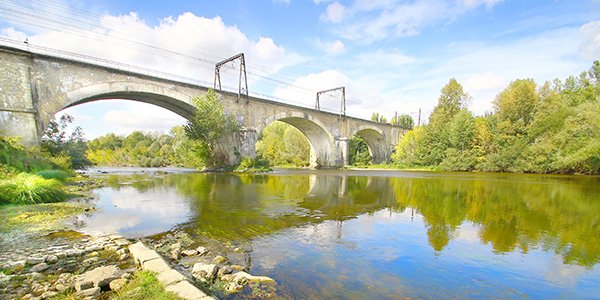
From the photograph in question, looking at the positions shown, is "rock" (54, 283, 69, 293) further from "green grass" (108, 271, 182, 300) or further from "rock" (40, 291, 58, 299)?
"green grass" (108, 271, 182, 300)

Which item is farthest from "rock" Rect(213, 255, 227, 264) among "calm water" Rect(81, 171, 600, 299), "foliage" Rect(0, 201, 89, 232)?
"foliage" Rect(0, 201, 89, 232)

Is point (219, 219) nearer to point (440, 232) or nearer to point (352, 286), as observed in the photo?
point (352, 286)

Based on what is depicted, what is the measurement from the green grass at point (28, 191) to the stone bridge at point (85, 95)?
7937mm

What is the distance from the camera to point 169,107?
27.5 metres

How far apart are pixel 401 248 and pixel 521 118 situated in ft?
128

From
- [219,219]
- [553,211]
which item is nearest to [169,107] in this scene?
[219,219]

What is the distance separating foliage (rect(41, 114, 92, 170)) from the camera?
17.4m

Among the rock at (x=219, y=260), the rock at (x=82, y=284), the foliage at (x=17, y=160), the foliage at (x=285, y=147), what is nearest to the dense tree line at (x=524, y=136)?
the foliage at (x=285, y=147)

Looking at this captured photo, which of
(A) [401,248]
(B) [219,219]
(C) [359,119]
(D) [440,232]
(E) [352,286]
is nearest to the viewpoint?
(E) [352,286]

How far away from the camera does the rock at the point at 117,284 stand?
3283 millimetres

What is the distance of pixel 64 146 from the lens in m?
19.1

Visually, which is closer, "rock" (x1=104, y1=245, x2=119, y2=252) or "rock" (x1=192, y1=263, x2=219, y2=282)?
"rock" (x1=192, y1=263, x2=219, y2=282)

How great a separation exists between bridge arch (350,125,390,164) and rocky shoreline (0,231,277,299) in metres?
49.0

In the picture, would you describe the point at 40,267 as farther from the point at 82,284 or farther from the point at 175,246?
the point at 175,246
